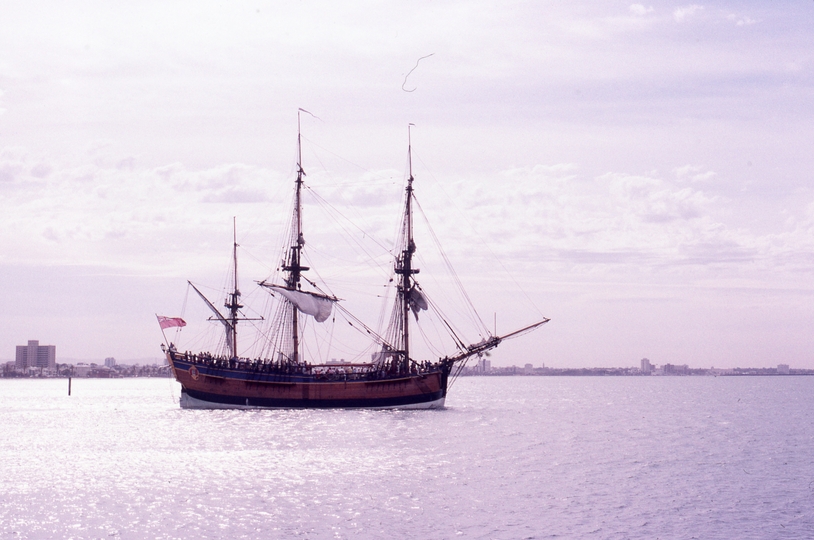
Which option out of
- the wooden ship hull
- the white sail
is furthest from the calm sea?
the white sail

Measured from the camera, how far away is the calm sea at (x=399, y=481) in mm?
36625

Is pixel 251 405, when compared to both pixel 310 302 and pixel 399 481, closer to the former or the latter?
pixel 310 302

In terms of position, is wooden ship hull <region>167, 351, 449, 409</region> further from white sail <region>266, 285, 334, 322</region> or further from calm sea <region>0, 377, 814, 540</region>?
white sail <region>266, 285, 334, 322</region>

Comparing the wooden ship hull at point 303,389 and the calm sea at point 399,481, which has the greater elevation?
the wooden ship hull at point 303,389

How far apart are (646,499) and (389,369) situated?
4577 centimetres

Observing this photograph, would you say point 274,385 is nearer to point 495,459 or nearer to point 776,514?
point 495,459

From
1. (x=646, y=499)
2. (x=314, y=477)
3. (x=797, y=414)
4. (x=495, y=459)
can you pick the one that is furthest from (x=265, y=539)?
(x=797, y=414)

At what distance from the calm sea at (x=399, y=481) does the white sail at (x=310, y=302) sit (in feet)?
43.8

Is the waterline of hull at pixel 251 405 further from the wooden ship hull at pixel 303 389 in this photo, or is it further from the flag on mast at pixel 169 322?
the flag on mast at pixel 169 322

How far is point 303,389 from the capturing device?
8775 centimetres

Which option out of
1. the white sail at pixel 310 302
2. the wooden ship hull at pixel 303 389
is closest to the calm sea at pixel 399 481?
the wooden ship hull at pixel 303 389

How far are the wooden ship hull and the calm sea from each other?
11.6ft

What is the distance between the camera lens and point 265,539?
33938mm

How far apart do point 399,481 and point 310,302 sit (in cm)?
4715
